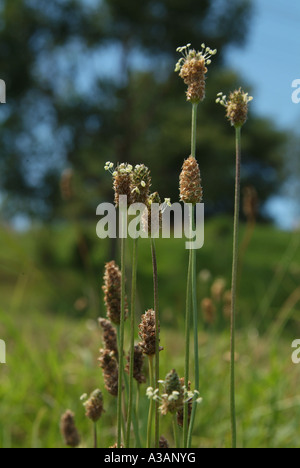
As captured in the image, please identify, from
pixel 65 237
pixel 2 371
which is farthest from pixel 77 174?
pixel 2 371

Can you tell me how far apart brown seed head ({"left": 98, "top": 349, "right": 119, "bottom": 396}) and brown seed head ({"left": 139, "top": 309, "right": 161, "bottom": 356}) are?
0.48 ft

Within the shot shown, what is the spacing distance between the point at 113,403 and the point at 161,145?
8.17 meters

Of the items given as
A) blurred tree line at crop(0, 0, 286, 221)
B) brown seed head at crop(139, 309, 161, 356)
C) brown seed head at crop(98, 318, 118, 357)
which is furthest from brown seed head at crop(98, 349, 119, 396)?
blurred tree line at crop(0, 0, 286, 221)

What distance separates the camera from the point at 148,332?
0.62 m

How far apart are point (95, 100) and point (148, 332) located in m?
9.72

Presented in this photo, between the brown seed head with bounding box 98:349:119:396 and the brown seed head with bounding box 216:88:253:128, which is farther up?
the brown seed head with bounding box 216:88:253:128

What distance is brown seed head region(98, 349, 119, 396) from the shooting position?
0.76 meters

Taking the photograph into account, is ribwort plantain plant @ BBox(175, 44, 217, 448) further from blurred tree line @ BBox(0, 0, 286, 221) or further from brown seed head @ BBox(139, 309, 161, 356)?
blurred tree line @ BBox(0, 0, 286, 221)

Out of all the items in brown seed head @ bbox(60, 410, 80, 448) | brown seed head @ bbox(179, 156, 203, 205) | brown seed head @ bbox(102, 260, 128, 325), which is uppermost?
brown seed head @ bbox(179, 156, 203, 205)

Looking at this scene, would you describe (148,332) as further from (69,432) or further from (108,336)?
(69,432)

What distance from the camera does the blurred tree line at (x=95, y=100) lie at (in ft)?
32.4

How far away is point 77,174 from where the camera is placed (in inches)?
393

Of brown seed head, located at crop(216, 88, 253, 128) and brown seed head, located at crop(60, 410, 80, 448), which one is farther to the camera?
brown seed head, located at crop(60, 410, 80, 448)

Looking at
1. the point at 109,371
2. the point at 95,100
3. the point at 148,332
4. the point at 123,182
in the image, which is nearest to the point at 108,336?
the point at 109,371
